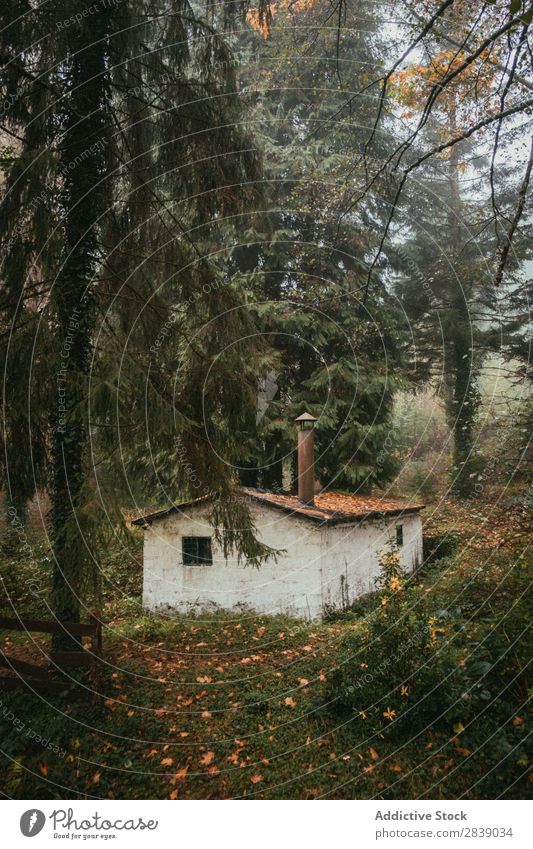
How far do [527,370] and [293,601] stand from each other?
6.31m

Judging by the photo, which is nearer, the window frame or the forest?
the forest

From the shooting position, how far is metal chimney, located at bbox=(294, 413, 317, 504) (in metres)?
8.84

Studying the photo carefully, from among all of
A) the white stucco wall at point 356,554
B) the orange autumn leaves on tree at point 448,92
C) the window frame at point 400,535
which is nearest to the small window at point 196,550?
the white stucco wall at point 356,554

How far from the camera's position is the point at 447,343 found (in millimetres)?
10367

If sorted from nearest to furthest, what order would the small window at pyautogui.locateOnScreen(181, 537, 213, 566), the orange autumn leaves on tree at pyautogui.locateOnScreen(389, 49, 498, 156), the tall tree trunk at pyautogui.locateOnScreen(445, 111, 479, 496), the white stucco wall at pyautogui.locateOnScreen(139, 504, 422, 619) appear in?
the orange autumn leaves on tree at pyautogui.locateOnScreen(389, 49, 498, 156) → the white stucco wall at pyautogui.locateOnScreen(139, 504, 422, 619) → the small window at pyautogui.locateOnScreen(181, 537, 213, 566) → the tall tree trunk at pyautogui.locateOnScreen(445, 111, 479, 496)

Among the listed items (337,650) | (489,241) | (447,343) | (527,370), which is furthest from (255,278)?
(337,650)

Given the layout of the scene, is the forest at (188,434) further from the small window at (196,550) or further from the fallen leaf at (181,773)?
the small window at (196,550)

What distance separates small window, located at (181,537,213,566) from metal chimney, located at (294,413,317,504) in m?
2.01

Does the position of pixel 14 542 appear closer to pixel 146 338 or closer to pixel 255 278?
pixel 146 338

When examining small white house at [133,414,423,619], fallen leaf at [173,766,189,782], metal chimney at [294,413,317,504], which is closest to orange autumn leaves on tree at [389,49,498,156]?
metal chimney at [294,413,317,504]

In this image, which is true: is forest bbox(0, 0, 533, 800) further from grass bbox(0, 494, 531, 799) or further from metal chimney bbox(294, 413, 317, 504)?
metal chimney bbox(294, 413, 317, 504)

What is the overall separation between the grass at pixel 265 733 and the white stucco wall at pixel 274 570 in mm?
2411

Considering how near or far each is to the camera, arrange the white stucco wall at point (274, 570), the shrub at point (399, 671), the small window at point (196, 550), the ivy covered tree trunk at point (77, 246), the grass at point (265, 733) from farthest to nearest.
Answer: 1. the small window at point (196, 550)
2. the white stucco wall at point (274, 570)
3. the ivy covered tree trunk at point (77, 246)
4. the shrub at point (399, 671)
5. the grass at point (265, 733)

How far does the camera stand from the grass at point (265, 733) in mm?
3941
